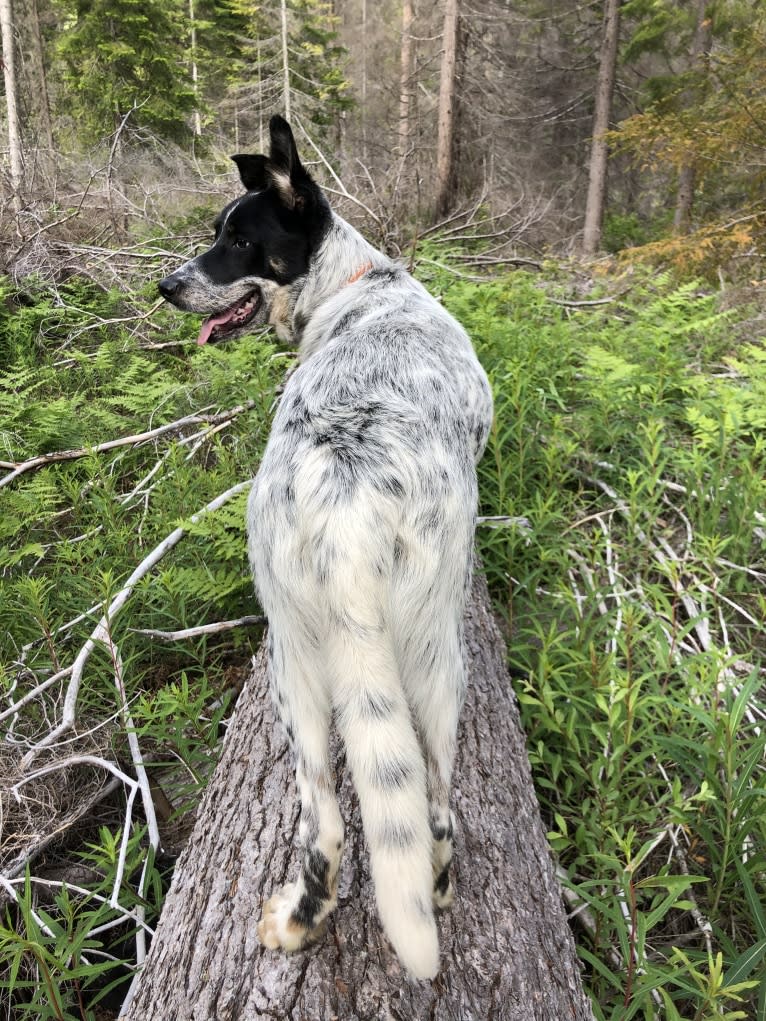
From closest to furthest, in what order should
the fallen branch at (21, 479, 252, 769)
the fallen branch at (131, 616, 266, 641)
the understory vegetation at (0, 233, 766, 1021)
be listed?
1. the understory vegetation at (0, 233, 766, 1021)
2. the fallen branch at (21, 479, 252, 769)
3. the fallen branch at (131, 616, 266, 641)

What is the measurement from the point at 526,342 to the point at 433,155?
44.4 feet

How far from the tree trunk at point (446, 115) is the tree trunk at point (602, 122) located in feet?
10.8

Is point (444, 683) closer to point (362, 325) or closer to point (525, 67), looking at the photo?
point (362, 325)

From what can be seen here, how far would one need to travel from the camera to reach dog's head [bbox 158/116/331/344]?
108 inches

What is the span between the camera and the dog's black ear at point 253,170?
266 centimetres

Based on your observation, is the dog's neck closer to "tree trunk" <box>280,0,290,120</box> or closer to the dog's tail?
the dog's tail

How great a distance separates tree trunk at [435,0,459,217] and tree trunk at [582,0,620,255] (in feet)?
10.8

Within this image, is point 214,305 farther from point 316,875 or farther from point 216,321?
point 316,875

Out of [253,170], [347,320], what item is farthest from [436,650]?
[253,170]

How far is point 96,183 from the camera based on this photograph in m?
10.0

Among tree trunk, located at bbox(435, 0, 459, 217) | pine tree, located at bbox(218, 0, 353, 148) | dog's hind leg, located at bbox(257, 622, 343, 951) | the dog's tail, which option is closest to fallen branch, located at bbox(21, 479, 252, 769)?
dog's hind leg, located at bbox(257, 622, 343, 951)

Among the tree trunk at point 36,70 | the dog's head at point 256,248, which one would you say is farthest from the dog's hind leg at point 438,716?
the tree trunk at point 36,70

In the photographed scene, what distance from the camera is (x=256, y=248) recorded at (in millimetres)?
2812

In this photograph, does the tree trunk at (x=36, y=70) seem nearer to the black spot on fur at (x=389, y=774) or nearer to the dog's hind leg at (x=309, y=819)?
the dog's hind leg at (x=309, y=819)
